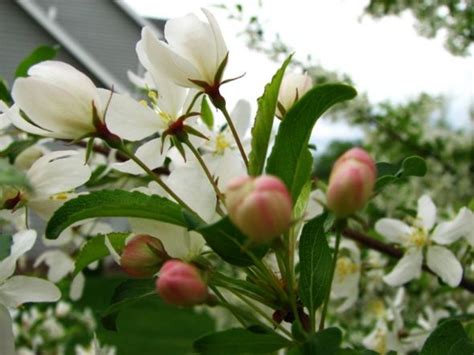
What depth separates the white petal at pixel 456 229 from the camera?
122 cm

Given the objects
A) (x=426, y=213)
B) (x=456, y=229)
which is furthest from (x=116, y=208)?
(x=426, y=213)

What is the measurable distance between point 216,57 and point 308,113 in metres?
0.18

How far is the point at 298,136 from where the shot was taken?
0.75 m

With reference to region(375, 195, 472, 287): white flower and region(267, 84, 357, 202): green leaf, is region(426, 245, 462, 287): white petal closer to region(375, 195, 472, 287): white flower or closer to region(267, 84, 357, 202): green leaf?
region(375, 195, 472, 287): white flower

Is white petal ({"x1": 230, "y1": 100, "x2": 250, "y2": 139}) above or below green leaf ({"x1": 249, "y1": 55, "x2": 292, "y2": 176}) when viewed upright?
below

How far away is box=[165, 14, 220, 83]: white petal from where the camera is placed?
2.75 feet

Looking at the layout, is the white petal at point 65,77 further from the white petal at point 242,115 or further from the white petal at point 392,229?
the white petal at point 392,229

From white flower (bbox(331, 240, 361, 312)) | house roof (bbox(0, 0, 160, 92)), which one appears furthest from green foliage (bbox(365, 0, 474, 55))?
house roof (bbox(0, 0, 160, 92))

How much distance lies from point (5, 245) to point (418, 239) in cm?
97

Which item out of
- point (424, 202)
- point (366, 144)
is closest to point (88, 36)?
point (366, 144)

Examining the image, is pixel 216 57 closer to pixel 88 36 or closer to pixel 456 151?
pixel 456 151

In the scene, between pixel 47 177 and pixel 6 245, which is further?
pixel 47 177

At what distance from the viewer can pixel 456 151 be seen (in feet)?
13.4

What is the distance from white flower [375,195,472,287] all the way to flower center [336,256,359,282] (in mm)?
181
